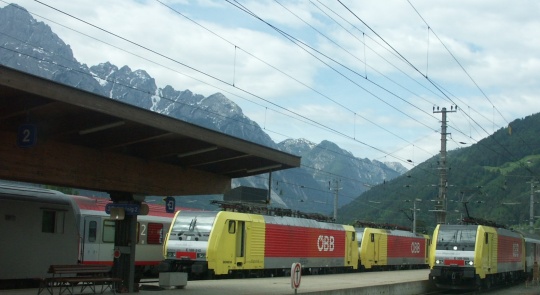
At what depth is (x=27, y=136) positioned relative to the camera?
1254cm

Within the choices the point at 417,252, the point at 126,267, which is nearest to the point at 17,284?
the point at 126,267

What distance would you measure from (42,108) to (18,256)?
311 inches

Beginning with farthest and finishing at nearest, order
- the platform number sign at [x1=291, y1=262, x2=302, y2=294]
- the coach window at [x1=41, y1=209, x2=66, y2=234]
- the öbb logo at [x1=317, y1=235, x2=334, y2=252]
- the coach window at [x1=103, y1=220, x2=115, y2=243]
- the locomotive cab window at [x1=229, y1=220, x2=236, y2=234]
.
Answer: the öbb logo at [x1=317, y1=235, x2=334, y2=252] → the locomotive cab window at [x1=229, y1=220, x2=236, y2=234] → the coach window at [x1=103, y1=220, x2=115, y2=243] → the coach window at [x1=41, y1=209, x2=66, y2=234] → the platform number sign at [x1=291, y1=262, x2=302, y2=294]

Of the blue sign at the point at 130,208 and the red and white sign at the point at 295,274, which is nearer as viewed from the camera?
the blue sign at the point at 130,208

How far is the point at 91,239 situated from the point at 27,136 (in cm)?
1130

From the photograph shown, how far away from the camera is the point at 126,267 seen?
1619 centimetres

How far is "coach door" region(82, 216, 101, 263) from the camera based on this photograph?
22844 mm

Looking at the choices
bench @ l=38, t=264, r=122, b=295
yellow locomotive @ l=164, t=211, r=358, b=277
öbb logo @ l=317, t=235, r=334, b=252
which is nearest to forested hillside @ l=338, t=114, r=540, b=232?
öbb logo @ l=317, t=235, r=334, b=252

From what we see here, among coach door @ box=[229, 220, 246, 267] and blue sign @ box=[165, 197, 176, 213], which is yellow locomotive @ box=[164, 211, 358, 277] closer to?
coach door @ box=[229, 220, 246, 267]

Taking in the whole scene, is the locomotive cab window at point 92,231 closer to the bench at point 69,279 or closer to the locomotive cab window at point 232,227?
the locomotive cab window at point 232,227

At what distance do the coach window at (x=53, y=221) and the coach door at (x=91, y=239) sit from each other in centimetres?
284

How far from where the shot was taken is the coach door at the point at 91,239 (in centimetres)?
2284

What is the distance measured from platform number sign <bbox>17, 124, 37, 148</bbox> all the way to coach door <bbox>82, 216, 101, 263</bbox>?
10.7 m

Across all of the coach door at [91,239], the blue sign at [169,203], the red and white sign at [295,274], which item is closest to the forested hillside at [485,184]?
the coach door at [91,239]
